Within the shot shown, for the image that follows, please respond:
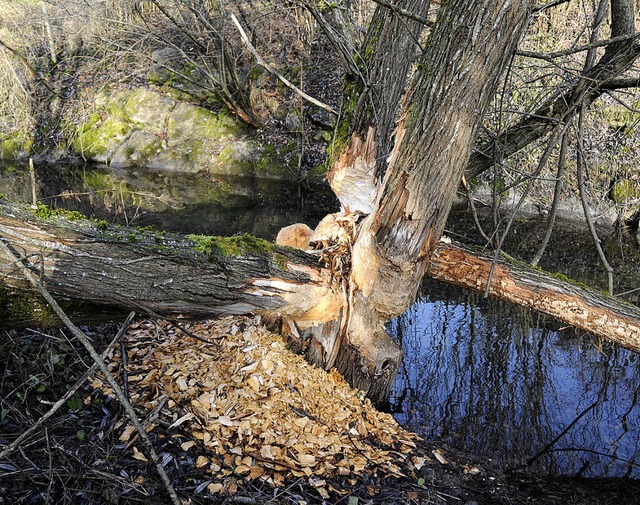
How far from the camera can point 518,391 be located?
4375 millimetres

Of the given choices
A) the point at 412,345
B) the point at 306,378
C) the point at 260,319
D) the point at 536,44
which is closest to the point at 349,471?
the point at 306,378

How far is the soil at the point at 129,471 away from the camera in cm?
248

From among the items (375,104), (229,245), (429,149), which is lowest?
(229,245)

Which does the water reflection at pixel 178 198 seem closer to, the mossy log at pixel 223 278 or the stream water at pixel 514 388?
the stream water at pixel 514 388

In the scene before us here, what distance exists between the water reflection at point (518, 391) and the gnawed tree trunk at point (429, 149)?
1.07m

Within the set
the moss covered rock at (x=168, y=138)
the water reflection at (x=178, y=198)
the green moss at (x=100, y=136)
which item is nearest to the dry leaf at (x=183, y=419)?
the water reflection at (x=178, y=198)

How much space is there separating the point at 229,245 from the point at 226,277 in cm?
22

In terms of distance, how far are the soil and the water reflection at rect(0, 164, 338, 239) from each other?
4.31 m

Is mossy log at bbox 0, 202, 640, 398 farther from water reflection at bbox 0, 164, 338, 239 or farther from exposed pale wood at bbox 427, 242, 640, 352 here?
water reflection at bbox 0, 164, 338, 239

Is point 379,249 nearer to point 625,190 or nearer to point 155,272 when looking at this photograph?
point 155,272

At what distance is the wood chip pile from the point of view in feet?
9.70

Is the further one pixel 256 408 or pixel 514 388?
pixel 514 388

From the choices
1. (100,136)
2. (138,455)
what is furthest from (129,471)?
(100,136)

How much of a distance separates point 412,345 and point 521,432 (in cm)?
143
